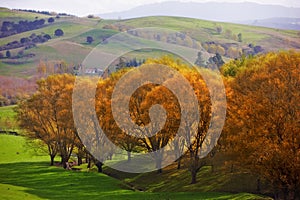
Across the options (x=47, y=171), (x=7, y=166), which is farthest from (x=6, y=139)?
(x=47, y=171)

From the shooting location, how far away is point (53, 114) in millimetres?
63312

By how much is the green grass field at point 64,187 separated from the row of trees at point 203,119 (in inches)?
205

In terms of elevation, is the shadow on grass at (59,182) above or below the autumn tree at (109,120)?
below

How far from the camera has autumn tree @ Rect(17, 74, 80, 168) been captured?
60844 mm

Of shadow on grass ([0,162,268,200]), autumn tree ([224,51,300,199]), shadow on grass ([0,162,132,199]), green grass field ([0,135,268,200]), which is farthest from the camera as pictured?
shadow on grass ([0,162,132,199])

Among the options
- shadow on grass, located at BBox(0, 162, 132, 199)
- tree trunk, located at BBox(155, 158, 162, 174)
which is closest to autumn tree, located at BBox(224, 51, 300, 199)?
shadow on grass, located at BBox(0, 162, 132, 199)

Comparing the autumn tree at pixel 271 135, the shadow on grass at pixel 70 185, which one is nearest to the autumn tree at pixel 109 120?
the shadow on grass at pixel 70 185

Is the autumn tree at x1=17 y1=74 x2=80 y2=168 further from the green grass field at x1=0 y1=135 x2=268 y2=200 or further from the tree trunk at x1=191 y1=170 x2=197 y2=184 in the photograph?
the tree trunk at x1=191 y1=170 x2=197 y2=184

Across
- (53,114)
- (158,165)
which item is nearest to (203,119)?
(158,165)

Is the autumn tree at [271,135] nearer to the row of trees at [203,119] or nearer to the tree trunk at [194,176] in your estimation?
the row of trees at [203,119]

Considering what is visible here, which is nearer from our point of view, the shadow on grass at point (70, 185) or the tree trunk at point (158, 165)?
the shadow on grass at point (70, 185)

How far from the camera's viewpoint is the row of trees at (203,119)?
3275 cm

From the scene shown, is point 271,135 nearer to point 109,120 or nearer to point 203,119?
point 203,119

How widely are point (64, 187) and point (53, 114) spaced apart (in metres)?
20.7
